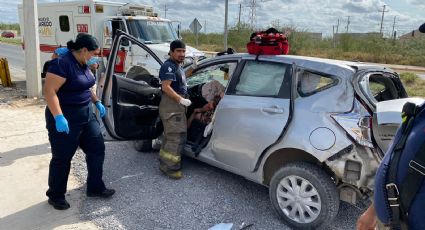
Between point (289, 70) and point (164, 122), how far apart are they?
1.59m

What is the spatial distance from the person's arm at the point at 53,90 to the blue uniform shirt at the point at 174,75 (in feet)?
3.88

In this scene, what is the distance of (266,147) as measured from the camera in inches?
143

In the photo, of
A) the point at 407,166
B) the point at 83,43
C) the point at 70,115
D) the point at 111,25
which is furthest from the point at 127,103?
the point at 111,25

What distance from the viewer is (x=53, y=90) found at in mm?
3424

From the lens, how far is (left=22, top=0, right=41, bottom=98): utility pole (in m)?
8.96

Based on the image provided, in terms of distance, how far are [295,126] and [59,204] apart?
242 centimetres

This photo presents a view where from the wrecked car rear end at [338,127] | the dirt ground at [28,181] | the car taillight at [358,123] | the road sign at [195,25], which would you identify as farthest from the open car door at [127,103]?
the road sign at [195,25]

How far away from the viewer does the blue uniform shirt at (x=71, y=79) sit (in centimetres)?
347

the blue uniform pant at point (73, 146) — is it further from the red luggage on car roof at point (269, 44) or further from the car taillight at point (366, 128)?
the car taillight at point (366, 128)

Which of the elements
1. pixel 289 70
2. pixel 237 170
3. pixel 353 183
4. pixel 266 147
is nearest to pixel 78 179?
pixel 237 170

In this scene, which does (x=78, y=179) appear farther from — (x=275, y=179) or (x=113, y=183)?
(x=275, y=179)

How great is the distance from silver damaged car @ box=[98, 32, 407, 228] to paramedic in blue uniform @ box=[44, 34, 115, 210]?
1.60ft

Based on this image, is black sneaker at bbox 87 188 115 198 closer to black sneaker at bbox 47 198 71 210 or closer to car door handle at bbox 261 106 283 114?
black sneaker at bbox 47 198 71 210

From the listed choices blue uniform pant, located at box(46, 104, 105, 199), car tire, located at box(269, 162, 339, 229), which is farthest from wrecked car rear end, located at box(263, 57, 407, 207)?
blue uniform pant, located at box(46, 104, 105, 199)
